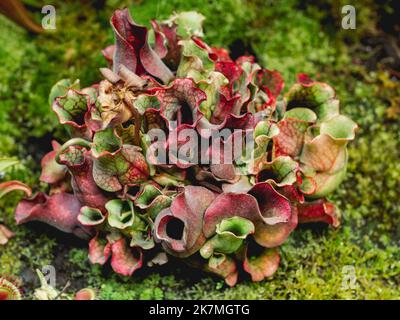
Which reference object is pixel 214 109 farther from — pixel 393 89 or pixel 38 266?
pixel 393 89

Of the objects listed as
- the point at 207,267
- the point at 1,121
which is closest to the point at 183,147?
the point at 207,267
